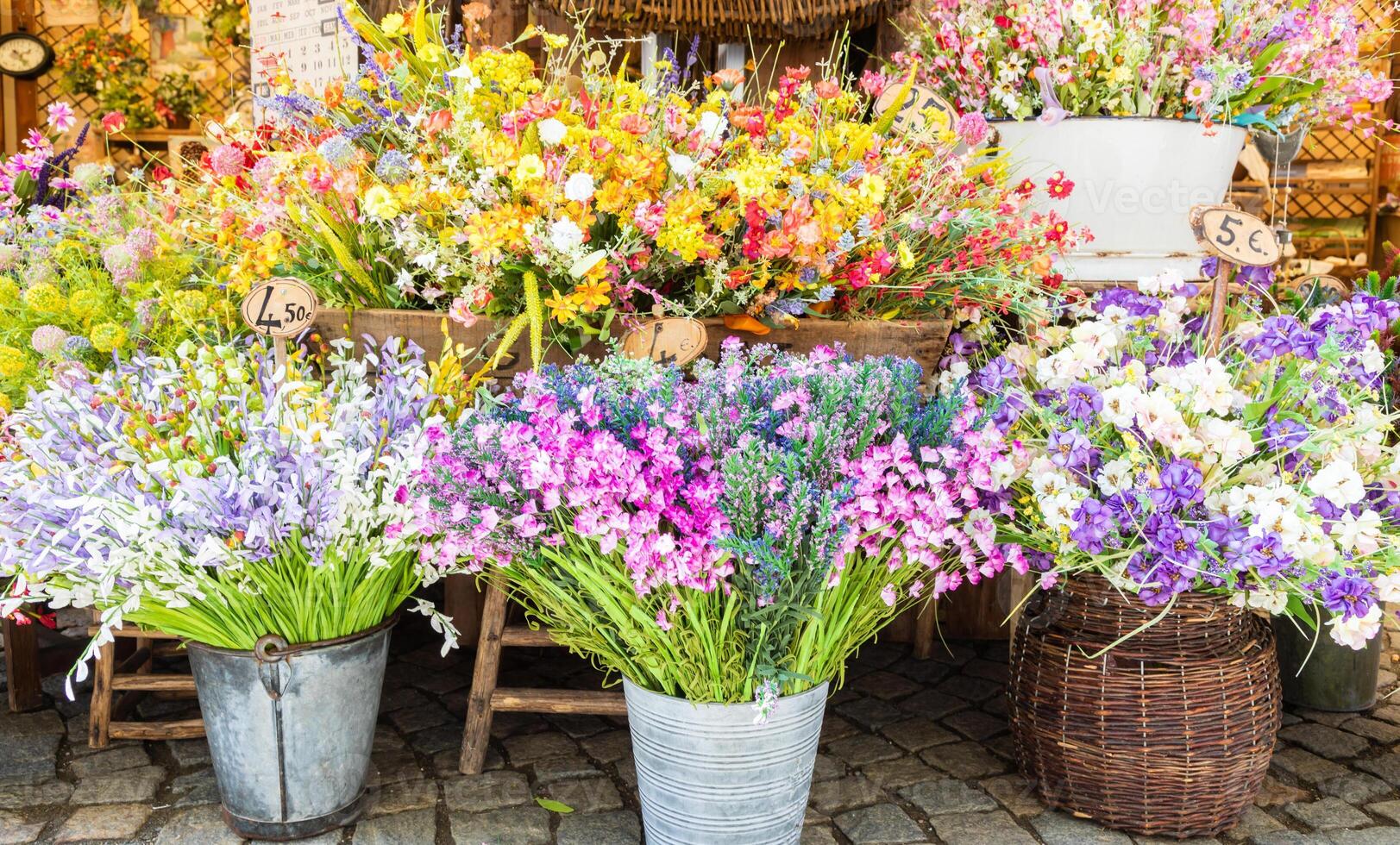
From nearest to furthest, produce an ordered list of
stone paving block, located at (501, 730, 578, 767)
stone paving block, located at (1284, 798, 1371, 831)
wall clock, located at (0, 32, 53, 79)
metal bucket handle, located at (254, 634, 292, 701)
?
metal bucket handle, located at (254, 634, 292, 701), stone paving block, located at (1284, 798, 1371, 831), stone paving block, located at (501, 730, 578, 767), wall clock, located at (0, 32, 53, 79)

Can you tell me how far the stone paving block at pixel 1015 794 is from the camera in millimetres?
1946

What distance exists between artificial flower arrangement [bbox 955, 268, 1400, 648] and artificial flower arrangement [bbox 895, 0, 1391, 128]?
0.69 meters

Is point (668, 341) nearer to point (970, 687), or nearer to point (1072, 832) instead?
point (1072, 832)

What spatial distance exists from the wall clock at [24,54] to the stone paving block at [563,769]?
6231 mm

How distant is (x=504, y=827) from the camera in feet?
6.19

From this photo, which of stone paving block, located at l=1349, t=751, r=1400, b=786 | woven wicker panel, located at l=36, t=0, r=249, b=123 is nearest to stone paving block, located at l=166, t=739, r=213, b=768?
stone paving block, located at l=1349, t=751, r=1400, b=786

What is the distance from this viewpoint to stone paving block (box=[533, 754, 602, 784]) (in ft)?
6.77

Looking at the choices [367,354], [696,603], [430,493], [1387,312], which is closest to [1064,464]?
[696,603]

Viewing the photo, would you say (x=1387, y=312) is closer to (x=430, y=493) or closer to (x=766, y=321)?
(x=766, y=321)

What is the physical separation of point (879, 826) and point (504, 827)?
0.62 m

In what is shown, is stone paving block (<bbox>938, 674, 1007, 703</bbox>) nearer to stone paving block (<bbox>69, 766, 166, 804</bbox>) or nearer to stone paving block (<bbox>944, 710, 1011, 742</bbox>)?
stone paving block (<bbox>944, 710, 1011, 742</bbox>)

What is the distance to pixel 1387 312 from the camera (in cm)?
182

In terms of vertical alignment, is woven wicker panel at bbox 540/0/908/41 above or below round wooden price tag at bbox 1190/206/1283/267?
above

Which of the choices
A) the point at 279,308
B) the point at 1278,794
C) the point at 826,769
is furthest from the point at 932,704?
the point at 279,308
